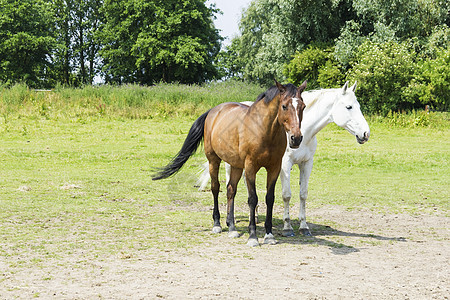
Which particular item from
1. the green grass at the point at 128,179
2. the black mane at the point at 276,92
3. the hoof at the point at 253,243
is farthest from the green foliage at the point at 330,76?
the hoof at the point at 253,243

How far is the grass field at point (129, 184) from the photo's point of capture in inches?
281

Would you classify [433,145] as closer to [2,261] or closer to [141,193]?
[141,193]

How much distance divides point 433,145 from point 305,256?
1663 centimetres

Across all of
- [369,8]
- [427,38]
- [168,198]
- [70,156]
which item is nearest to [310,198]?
[168,198]

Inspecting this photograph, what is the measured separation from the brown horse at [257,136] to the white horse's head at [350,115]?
3.53ft

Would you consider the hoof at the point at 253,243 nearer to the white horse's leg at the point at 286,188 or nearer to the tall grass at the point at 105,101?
the white horse's leg at the point at 286,188

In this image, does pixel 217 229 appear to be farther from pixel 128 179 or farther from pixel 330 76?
pixel 330 76

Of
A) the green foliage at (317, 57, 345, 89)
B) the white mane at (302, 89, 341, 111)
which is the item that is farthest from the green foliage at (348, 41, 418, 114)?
the white mane at (302, 89, 341, 111)

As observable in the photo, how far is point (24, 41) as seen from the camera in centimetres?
4853

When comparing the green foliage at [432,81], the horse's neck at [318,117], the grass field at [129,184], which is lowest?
the grass field at [129,184]

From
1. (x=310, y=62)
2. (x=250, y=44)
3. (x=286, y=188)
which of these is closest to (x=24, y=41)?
(x=250, y=44)

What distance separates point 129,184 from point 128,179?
802 millimetres

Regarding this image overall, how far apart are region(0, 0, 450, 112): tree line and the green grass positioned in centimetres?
707

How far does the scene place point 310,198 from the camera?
36.1 feet
